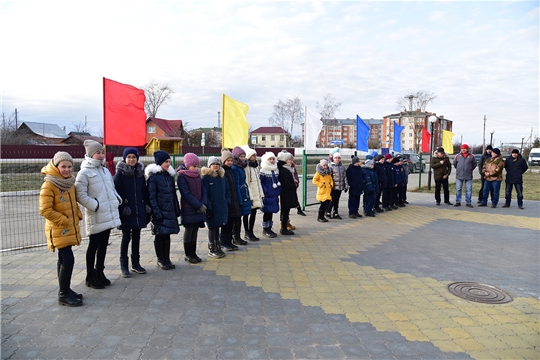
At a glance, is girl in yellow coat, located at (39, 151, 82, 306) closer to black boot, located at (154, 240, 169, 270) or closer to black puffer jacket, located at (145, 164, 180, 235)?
black puffer jacket, located at (145, 164, 180, 235)

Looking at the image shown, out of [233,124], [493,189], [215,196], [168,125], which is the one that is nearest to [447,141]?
[493,189]

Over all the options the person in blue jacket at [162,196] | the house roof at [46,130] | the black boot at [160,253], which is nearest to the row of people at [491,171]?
the person in blue jacket at [162,196]

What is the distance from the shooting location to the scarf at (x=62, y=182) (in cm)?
407

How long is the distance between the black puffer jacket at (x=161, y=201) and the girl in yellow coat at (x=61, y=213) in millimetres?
1164

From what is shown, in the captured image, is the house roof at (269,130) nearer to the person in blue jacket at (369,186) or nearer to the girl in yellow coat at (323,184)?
the person in blue jacket at (369,186)

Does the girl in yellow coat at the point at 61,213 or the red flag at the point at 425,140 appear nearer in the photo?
the girl in yellow coat at the point at 61,213

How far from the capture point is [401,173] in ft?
40.0

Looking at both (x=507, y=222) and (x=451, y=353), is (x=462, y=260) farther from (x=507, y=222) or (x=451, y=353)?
(x=507, y=222)

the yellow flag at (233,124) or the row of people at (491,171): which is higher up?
the yellow flag at (233,124)

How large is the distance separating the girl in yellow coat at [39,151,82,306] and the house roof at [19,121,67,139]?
7701 cm

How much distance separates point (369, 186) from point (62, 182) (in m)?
8.21

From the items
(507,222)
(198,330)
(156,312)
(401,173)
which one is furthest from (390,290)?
(401,173)

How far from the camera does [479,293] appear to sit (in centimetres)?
484

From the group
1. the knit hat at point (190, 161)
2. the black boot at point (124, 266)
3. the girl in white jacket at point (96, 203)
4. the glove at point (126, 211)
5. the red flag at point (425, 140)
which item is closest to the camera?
the girl in white jacket at point (96, 203)
